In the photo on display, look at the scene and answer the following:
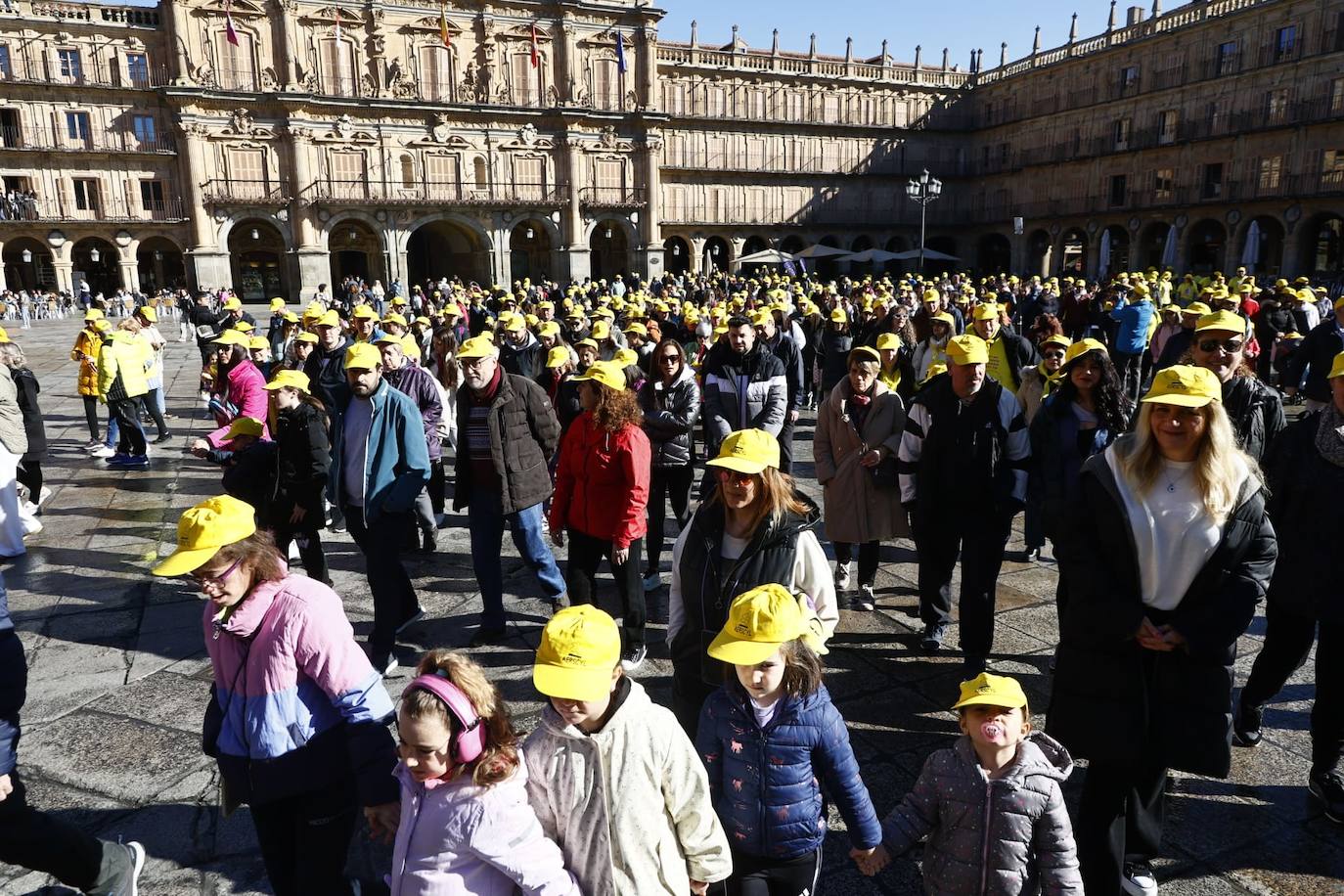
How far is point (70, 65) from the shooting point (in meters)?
31.5

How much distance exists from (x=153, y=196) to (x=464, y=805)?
37659 millimetres

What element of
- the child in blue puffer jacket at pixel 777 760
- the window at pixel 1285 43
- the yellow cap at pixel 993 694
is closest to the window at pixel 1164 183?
the window at pixel 1285 43

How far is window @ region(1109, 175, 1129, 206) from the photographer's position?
35362mm

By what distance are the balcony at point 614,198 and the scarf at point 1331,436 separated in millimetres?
35090

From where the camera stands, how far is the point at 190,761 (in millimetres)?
3641

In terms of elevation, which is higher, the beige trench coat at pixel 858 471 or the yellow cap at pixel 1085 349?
the yellow cap at pixel 1085 349

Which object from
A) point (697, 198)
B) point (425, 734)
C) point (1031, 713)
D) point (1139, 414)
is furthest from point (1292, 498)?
point (697, 198)

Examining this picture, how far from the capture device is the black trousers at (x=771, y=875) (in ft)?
7.72

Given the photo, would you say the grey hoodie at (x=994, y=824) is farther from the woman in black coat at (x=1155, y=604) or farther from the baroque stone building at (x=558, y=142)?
the baroque stone building at (x=558, y=142)

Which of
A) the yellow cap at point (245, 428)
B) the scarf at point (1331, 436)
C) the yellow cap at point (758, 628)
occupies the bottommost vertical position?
the yellow cap at point (758, 628)

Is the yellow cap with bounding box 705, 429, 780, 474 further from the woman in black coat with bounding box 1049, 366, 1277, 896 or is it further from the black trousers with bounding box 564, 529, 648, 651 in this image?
the black trousers with bounding box 564, 529, 648, 651

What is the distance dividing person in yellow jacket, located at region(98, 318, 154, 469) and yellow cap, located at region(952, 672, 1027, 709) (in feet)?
30.2

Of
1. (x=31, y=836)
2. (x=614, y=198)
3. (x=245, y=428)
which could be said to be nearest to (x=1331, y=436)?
(x=31, y=836)

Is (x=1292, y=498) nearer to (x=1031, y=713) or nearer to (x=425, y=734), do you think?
(x=1031, y=713)
